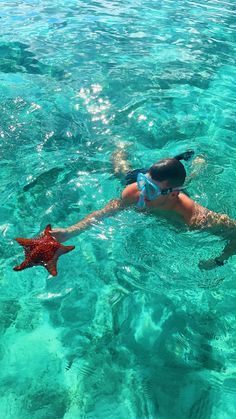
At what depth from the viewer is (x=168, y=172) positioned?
12.9 feet

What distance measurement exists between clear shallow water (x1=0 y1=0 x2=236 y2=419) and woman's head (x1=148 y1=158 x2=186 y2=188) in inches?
35.4

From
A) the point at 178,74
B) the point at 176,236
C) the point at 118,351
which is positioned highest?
the point at 178,74

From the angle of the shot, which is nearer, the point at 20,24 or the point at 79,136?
the point at 79,136

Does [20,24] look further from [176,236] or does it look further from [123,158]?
[176,236]

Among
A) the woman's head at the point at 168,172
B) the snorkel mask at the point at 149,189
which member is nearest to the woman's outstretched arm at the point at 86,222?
the snorkel mask at the point at 149,189

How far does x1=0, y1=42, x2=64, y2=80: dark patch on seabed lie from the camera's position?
9086mm

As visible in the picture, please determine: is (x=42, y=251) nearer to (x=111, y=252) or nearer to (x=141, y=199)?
(x=141, y=199)

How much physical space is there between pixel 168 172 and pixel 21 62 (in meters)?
7.14

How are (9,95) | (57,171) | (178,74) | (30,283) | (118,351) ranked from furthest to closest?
(178,74)
(9,95)
(57,171)
(30,283)
(118,351)

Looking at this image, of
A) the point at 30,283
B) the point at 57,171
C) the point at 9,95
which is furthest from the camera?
the point at 9,95

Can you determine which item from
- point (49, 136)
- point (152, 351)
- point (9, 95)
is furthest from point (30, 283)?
point (9, 95)

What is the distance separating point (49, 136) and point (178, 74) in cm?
406

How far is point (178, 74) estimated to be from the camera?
359 inches

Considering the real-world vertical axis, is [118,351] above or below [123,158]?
below
